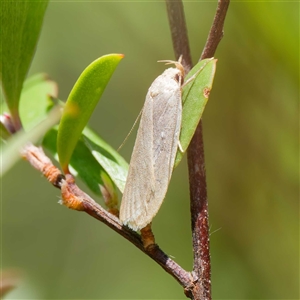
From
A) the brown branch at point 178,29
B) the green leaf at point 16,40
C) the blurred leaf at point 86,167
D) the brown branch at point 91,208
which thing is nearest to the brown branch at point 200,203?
the brown branch at point 91,208

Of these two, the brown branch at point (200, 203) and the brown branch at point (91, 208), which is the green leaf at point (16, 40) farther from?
the brown branch at point (200, 203)

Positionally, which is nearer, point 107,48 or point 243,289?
point 243,289

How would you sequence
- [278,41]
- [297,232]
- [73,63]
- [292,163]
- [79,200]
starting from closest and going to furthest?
[79,200] → [278,41] → [292,163] → [297,232] → [73,63]

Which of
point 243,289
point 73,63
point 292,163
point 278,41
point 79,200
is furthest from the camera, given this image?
point 73,63

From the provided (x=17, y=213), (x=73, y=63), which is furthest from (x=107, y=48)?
(x=17, y=213)

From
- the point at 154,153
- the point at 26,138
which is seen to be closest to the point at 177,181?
the point at 154,153

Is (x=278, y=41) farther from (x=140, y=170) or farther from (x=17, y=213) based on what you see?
(x=17, y=213)

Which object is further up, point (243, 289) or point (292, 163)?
point (292, 163)

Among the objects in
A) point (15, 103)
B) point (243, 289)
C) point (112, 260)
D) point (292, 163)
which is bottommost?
point (243, 289)
